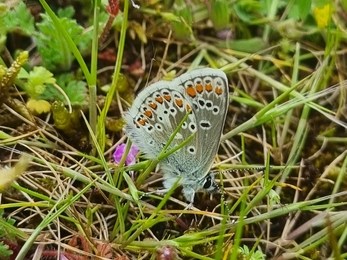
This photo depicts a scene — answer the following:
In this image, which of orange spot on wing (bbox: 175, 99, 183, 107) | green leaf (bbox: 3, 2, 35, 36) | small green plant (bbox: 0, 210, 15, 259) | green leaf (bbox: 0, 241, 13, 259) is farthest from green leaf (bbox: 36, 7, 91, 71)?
green leaf (bbox: 0, 241, 13, 259)

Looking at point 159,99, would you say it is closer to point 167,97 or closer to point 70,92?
point 167,97

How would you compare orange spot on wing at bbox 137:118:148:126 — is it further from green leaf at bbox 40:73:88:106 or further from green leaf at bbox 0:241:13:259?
green leaf at bbox 0:241:13:259

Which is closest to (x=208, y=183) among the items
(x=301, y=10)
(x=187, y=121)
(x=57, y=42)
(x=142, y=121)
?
(x=187, y=121)

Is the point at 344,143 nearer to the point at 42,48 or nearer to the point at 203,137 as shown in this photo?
the point at 203,137

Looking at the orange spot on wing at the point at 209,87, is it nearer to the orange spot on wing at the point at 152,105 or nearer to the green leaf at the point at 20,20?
the orange spot on wing at the point at 152,105

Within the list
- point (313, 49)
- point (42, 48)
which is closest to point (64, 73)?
point (42, 48)

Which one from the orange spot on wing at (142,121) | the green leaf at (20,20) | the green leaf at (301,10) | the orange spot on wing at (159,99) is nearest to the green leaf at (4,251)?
the orange spot on wing at (142,121)
